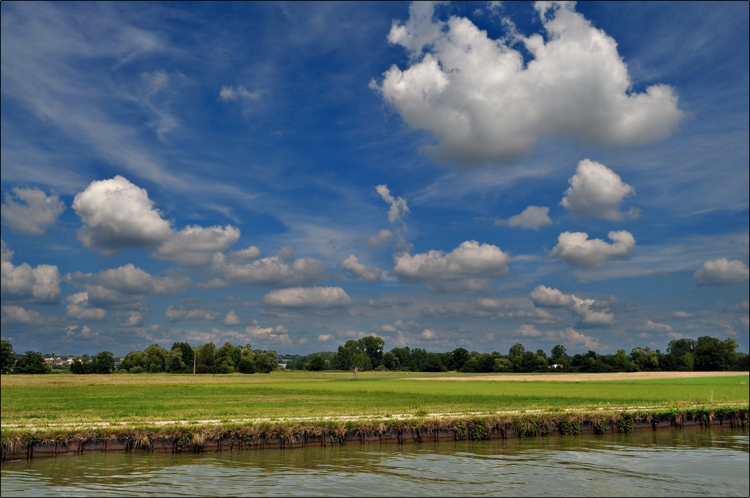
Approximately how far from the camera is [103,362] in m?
166

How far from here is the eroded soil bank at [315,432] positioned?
27.0 meters

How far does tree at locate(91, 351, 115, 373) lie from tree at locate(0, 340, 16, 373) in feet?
66.2

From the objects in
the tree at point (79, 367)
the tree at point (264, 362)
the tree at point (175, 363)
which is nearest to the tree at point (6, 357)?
the tree at point (79, 367)

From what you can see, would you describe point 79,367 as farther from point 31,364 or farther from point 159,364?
point 159,364

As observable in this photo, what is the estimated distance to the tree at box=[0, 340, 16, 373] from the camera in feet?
480

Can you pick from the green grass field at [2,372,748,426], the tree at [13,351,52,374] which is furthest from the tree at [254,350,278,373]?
the green grass field at [2,372,748,426]

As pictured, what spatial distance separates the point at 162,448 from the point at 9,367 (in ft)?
501

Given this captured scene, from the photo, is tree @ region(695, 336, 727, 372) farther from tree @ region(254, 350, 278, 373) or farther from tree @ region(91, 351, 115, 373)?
tree @ region(91, 351, 115, 373)

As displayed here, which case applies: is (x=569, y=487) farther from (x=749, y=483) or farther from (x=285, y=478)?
(x=285, y=478)

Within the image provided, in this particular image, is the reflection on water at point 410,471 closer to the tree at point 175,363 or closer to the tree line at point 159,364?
the tree line at point 159,364

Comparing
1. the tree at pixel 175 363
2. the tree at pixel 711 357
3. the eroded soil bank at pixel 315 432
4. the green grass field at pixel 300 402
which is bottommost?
the tree at pixel 175 363

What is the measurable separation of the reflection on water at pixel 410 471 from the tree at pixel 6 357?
148 meters

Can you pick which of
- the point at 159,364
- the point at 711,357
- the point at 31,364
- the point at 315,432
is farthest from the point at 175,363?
the point at 711,357

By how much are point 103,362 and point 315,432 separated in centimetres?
15871
